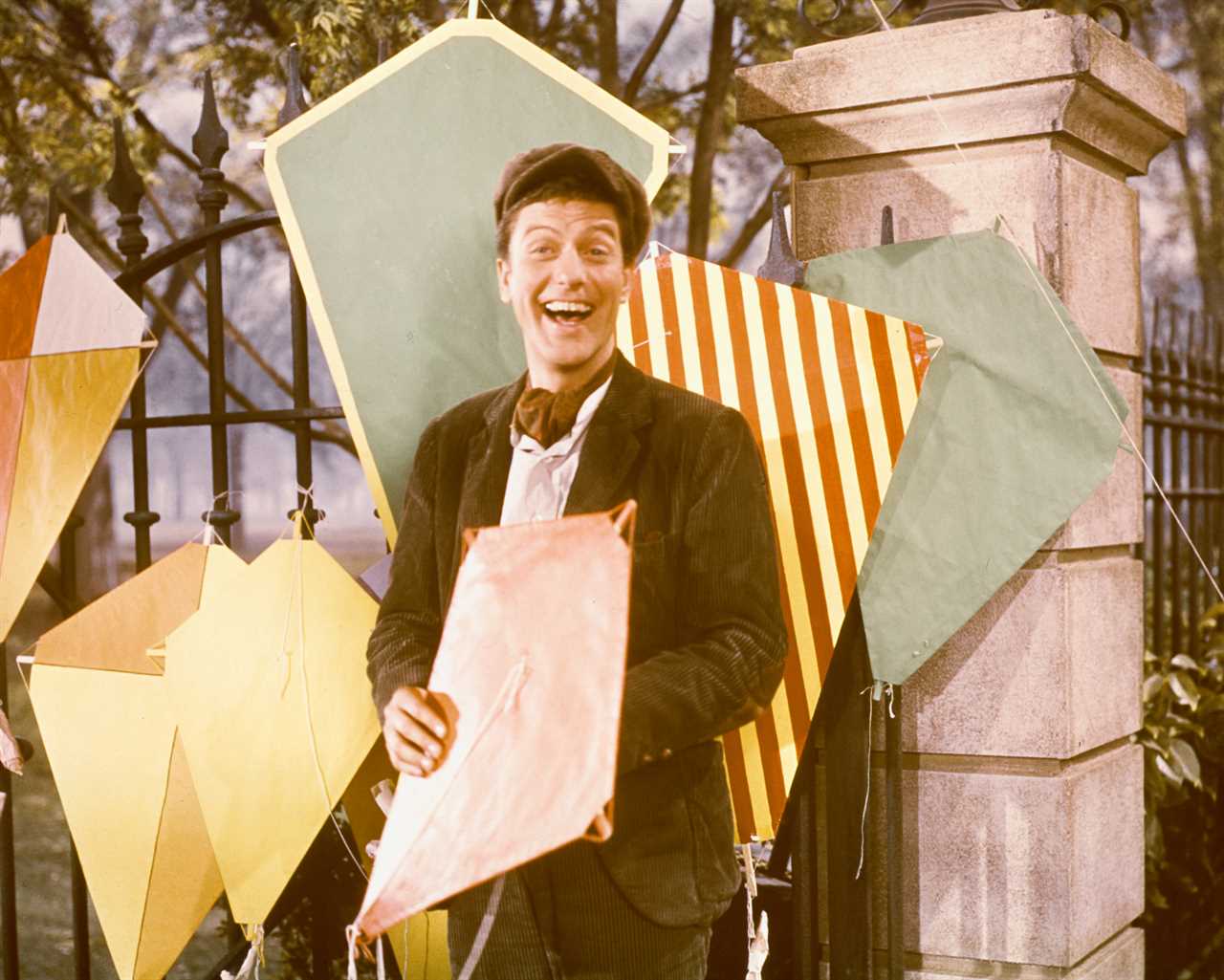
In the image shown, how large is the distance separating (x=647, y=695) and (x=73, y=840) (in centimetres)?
133

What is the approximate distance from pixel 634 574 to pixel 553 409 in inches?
10.8

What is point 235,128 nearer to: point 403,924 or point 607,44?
point 607,44

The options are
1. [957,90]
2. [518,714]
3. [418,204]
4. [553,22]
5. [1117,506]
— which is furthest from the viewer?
[553,22]

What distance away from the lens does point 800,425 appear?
217 centimetres

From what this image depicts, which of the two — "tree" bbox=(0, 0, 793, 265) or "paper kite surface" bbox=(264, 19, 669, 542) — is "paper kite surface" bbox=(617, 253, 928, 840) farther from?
"tree" bbox=(0, 0, 793, 265)

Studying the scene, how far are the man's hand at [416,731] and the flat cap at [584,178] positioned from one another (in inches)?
28.1

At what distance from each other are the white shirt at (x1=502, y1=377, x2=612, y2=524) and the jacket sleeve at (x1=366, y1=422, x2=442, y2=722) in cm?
18

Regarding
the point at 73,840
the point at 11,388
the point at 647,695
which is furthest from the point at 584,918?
the point at 11,388

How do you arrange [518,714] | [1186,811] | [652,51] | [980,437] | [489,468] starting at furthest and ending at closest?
[652,51], [1186,811], [980,437], [489,468], [518,714]

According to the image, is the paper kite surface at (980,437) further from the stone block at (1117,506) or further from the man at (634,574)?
the man at (634,574)

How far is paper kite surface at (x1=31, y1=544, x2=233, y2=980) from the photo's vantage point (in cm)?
234

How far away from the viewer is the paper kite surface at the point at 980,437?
2.30 meters

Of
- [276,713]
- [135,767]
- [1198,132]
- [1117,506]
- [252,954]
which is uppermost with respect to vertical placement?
[1198,132]

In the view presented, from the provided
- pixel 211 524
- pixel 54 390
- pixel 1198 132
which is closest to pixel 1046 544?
pixel 211 524
